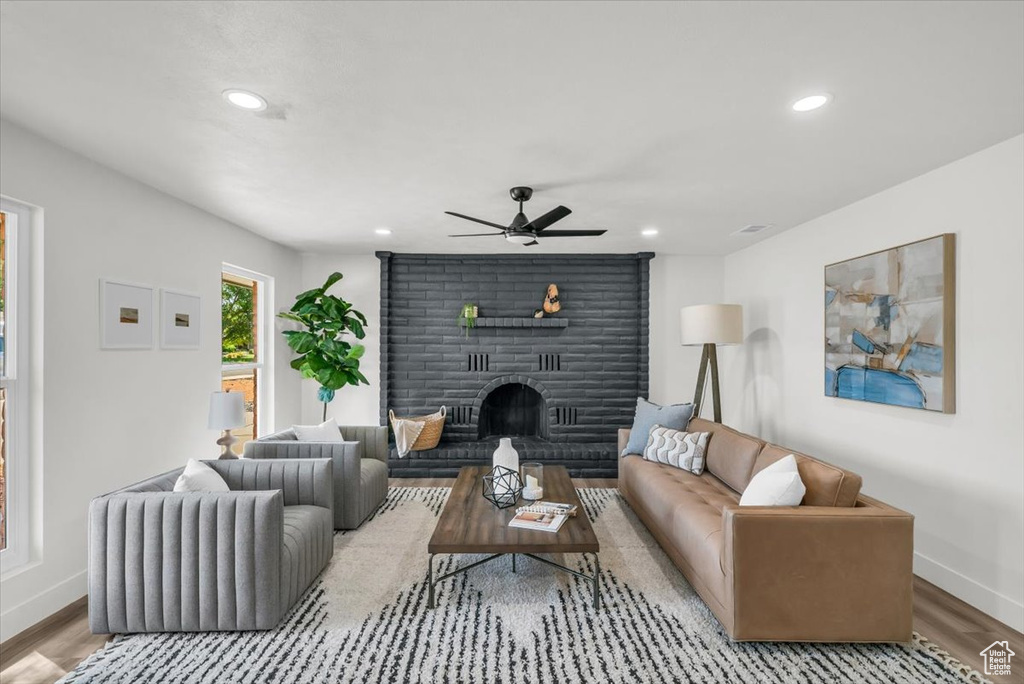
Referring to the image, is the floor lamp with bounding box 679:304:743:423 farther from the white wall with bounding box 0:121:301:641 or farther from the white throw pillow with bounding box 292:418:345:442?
the white wall with bounding box 0:121:301:641

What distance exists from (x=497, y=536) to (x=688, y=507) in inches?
45.4

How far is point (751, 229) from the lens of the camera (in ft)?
14.0

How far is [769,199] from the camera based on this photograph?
342 cm

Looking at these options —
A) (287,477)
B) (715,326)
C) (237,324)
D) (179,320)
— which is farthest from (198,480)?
(715,326)

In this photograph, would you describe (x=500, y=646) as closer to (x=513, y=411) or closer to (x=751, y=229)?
(x=513, y=411)

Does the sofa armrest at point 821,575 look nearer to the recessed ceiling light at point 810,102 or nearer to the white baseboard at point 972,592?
the white baseboard at point 972,592

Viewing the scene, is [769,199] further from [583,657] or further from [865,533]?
[583,657]

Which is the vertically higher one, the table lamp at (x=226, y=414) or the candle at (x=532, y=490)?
the table lamp at (x=226, y=414)

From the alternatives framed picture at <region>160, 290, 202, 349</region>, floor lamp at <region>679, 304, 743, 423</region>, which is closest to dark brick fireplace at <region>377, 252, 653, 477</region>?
floor lamp at <region>679, 304, 743, 423</region>

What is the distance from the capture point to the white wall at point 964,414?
2.42 metres

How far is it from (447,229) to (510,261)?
1.27 metres

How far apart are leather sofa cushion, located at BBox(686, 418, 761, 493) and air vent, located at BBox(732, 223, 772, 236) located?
1.74m

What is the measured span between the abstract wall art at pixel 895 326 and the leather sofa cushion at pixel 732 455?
0.84 meters

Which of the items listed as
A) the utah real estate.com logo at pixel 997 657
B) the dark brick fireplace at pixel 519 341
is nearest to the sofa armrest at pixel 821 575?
the utah real estate.com logo at pixel 997 657
